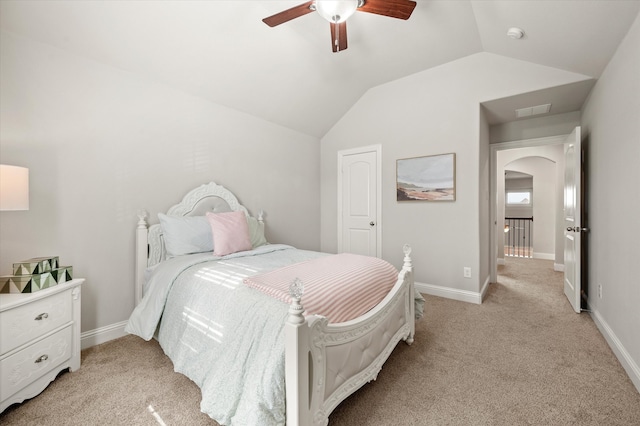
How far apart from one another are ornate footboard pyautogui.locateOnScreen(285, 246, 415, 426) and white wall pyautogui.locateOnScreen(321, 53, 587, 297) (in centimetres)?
176

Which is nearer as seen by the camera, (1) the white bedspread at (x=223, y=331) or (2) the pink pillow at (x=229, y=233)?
(1) the white bedspread at (x=223, y=331)

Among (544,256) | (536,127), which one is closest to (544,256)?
(544,256)

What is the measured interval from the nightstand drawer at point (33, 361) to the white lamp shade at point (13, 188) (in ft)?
2.65

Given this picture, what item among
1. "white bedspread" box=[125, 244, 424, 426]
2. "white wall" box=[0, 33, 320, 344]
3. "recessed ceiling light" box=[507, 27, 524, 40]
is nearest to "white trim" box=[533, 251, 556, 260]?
"recessed ceiling light" box=[507, 27, 524, 40]

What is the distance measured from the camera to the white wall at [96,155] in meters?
1.95

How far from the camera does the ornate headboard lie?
2.48 m

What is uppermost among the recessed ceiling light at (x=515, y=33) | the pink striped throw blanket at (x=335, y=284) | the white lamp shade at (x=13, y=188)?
the recessed ceiling light at (x=515, y=33)

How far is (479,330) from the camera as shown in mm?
2555

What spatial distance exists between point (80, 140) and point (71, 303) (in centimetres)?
123

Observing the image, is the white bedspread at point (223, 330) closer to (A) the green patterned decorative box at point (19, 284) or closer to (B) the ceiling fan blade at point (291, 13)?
(A) the green patterned decorative box at point (19, 284)

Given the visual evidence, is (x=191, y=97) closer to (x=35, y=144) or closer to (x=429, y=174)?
(x=35, y=144)

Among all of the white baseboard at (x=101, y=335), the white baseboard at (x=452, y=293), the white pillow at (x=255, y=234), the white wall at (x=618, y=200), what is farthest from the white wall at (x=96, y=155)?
the white wall at (x=618, y=200)

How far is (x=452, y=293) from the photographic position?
3416 mm

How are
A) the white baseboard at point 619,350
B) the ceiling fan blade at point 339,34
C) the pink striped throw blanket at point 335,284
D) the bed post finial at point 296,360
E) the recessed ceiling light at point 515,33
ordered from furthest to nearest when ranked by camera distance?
the recessed ceiling light at point 515,33 → the ceiling fan blade at point 339,34 → the white baseboard at point 619,350 → the pink striped throw blanket at point 335,284 → the bed post finial at point 296,360
